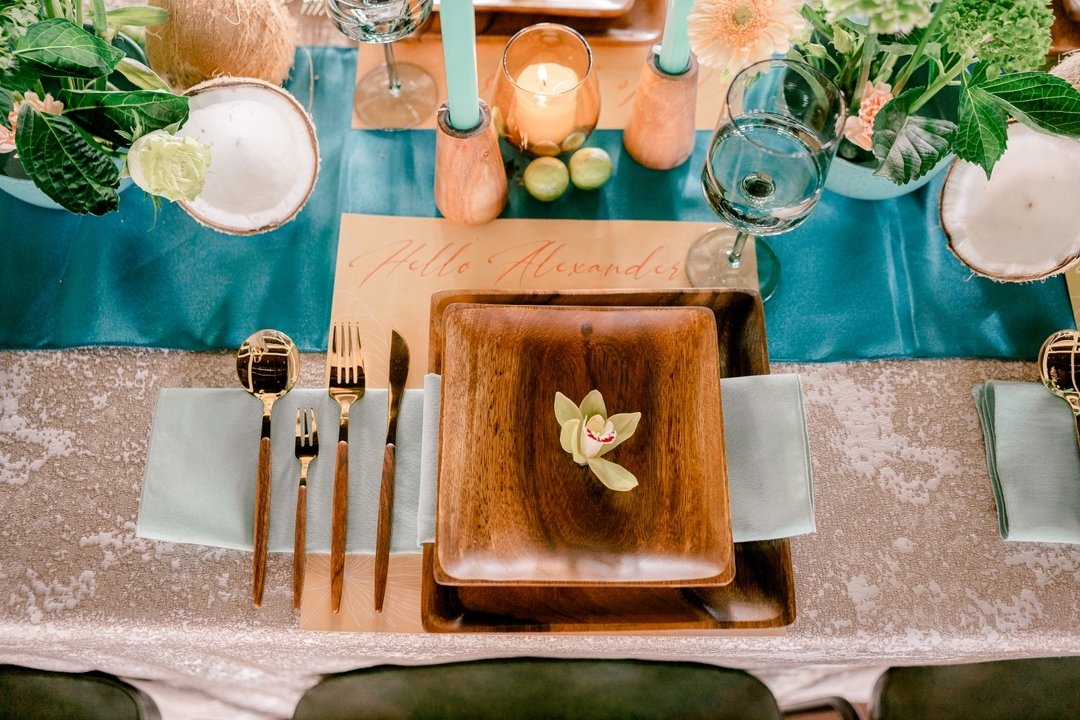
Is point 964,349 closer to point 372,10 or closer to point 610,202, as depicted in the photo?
point 610,202

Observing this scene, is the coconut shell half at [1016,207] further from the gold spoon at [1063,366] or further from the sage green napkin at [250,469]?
the sage green napkin at [250,469]

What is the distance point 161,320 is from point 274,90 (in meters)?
0.27

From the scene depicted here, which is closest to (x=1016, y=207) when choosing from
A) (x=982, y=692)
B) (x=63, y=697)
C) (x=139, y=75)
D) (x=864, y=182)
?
(x=864, y=182)

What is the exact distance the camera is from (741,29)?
0.58 m

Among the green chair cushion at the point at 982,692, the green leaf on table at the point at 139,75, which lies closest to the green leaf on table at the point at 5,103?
the green leaf on table at the point at 139,75

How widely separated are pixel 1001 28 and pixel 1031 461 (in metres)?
0.41

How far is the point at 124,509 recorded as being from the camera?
71cm

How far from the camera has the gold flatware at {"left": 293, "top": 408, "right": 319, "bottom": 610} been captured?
66 cm

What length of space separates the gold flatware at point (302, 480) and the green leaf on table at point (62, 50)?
332 millimetres

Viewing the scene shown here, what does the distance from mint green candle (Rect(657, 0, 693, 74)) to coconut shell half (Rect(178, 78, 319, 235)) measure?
0.36m

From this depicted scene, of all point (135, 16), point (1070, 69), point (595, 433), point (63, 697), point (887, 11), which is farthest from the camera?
point (63, 697)

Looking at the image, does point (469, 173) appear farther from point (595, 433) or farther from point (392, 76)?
point (595, 433)

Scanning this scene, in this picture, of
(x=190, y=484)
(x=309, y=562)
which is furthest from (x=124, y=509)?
(x=309, y=562)

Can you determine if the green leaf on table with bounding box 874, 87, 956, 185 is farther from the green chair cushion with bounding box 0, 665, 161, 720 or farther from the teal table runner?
the green chair cushion with bounding box 0, 665, 161, 720
